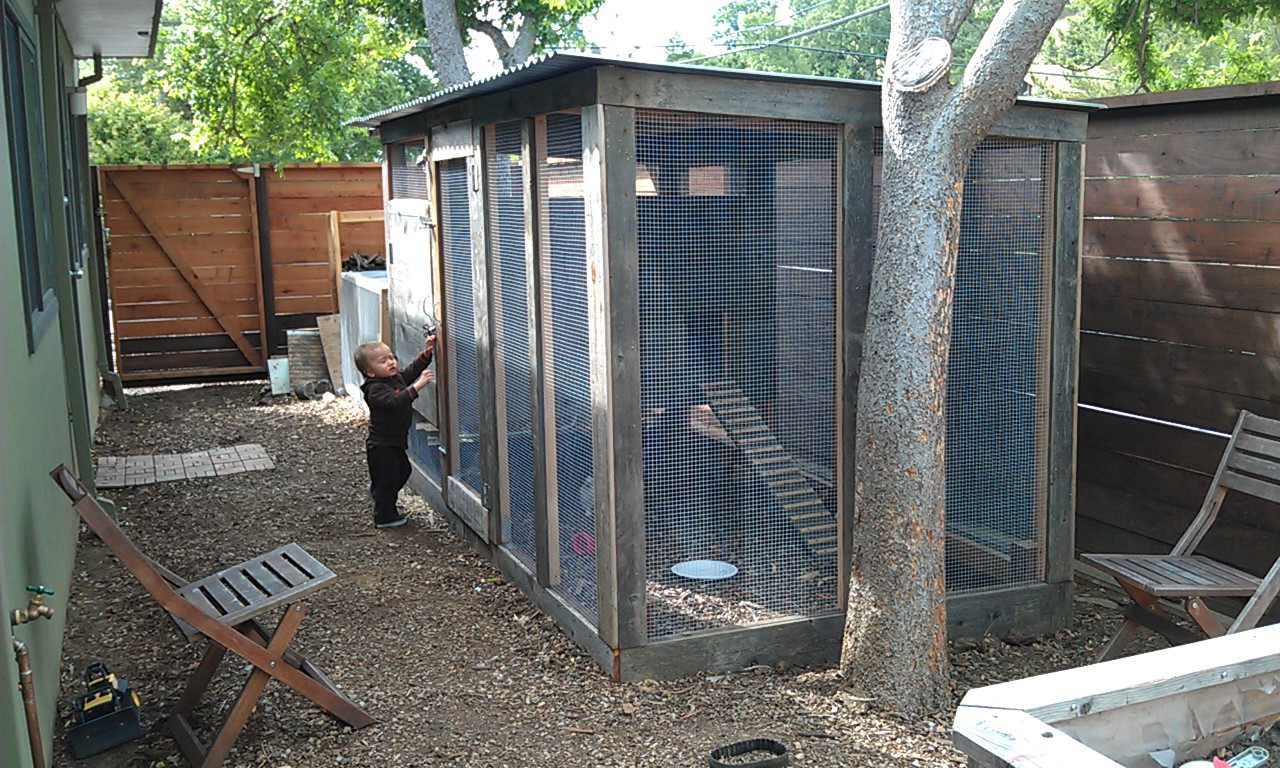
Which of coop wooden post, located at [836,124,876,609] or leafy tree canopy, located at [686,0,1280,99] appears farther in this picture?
leafy tree canopy, located at [686,0,1280,99]

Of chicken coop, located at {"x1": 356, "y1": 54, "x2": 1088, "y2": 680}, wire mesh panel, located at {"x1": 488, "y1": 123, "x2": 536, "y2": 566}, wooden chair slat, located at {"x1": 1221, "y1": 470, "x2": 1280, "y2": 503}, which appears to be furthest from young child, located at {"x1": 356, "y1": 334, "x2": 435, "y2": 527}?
wooden chair slat, located at {"x1": 1221, "y1": 470, "x2": 1280, "y2": 503}

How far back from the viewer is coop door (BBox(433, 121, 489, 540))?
19.2ft

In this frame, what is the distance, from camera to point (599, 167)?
4160mm

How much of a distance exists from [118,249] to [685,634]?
945 cm

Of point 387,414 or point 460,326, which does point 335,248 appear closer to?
point 387,414

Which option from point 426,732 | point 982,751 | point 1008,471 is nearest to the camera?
point 982,751

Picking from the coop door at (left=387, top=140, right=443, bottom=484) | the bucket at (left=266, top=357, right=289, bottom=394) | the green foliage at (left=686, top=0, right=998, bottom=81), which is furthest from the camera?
the green foliage at (left=686, top=0, right=998, bottom=81)

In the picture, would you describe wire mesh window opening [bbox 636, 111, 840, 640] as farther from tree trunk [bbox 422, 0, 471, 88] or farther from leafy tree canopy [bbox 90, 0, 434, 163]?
leafy tree canopy [bbox 90, 0, 434, 163]

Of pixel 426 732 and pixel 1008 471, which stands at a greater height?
pixel 1008 471

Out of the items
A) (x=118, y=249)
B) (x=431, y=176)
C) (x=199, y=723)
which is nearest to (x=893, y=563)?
(x=199, y=723)

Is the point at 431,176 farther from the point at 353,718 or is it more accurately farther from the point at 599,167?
the point at 353,718

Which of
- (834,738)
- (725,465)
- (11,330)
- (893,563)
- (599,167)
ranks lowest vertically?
(834,738)

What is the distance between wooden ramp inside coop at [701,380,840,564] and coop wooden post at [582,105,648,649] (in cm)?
37

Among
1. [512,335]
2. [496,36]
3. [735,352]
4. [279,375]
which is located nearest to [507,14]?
[496,36]
